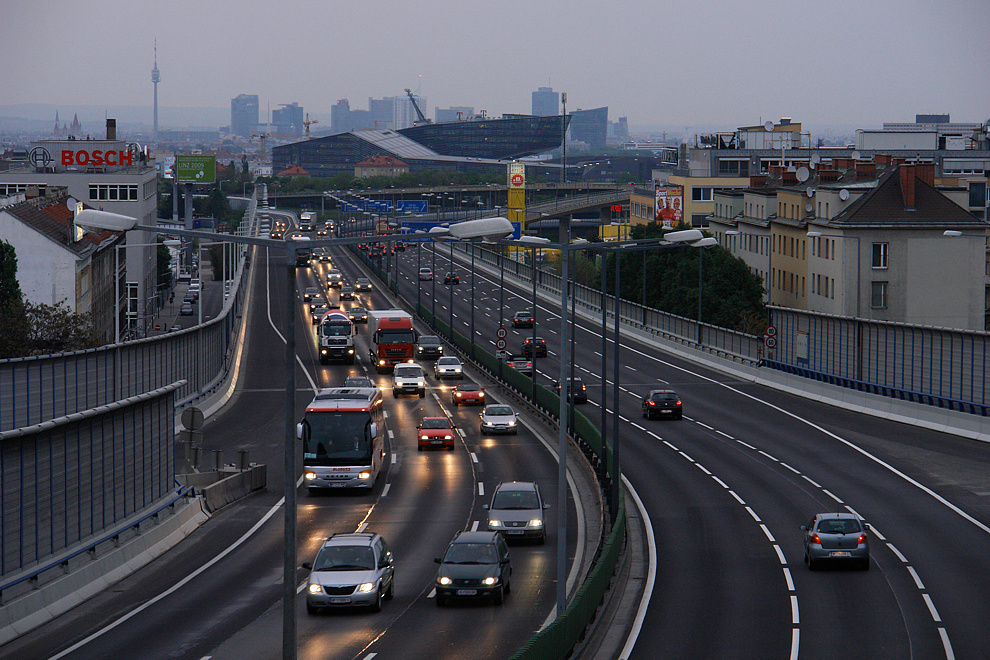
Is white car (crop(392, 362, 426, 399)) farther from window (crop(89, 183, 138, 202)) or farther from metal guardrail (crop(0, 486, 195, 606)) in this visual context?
window (crop(89, 183, 138, 202))

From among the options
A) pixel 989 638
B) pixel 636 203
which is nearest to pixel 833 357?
pixel 989 638

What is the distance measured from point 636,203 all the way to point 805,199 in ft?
311

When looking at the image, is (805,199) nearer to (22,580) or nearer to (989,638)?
(989,638)

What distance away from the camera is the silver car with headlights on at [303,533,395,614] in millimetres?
25578

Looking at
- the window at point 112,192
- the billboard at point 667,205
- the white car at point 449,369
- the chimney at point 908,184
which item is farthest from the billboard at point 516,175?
the white car at point 449,369

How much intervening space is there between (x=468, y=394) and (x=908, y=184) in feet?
138

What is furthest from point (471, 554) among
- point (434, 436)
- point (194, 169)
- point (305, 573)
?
point (194, 169)

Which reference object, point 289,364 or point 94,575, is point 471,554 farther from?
point 289,364

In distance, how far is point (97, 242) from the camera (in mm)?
89812

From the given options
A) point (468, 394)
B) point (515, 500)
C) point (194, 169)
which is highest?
point (194, 169)

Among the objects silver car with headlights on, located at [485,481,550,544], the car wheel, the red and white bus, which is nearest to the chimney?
the red and white bus

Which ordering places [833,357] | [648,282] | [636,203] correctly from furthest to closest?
[636,203] < [648,282] < [833,357]

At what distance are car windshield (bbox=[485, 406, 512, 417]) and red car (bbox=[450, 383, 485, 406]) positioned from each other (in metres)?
8.36

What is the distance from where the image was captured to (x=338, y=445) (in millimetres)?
40750
